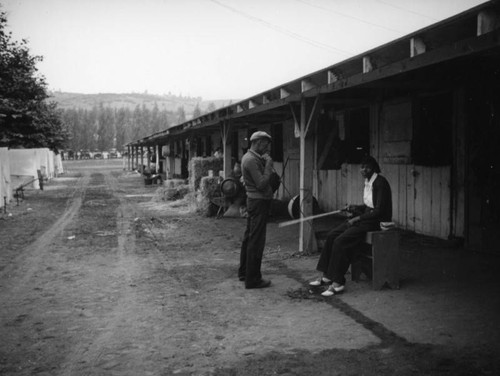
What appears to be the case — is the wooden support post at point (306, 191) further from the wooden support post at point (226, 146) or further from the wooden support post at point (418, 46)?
the wooden support post at point (226, 146)

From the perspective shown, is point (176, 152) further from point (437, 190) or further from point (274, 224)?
point (437, 190)

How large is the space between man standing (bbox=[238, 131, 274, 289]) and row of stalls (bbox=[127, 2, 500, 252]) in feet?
5.02

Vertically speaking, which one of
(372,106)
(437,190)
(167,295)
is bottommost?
(167,295)

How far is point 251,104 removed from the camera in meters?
13.2

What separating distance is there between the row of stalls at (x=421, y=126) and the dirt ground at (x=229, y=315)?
69 cm

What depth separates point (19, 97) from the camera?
2714 centimetres

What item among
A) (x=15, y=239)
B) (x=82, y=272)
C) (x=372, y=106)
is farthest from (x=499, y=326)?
(x=15, y=239)

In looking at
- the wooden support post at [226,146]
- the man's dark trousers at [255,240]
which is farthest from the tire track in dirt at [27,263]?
the wooden support post at [226,146]

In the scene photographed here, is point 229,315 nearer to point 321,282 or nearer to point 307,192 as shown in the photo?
point 321,282

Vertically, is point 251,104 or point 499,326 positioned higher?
point 251,104

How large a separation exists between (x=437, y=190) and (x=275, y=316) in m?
5.22

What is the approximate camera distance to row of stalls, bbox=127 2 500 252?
6.34 m

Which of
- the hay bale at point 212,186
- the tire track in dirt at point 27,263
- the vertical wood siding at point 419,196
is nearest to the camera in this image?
the tire track in dirt at point 27,263

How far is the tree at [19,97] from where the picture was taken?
22636 millimetres
